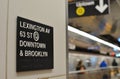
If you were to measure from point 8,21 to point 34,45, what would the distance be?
0.23 meters

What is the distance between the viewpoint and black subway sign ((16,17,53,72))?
114cm

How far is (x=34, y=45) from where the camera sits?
1.24 meters

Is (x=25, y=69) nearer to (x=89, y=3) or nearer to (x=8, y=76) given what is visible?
(x=8, y=76)

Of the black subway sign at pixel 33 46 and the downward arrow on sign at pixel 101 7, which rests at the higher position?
the downward arrow on sign at pixel 101 7

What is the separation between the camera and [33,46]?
1.23 metres

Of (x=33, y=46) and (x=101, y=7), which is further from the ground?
(x=101, y=7)

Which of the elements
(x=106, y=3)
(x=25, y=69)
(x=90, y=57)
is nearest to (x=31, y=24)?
(x=25, y=69)

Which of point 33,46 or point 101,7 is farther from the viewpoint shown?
point 101,7

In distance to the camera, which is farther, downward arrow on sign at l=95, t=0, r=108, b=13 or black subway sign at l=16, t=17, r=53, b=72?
downward arrow on sign at l=95, t=0, r=108, b=13

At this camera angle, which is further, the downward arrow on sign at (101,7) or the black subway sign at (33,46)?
the downward arrow on sign at (101,7)

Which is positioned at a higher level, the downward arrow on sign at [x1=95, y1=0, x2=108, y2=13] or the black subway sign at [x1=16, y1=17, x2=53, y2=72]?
the downward arrow on sign at [x1=95, y1=0, x2=108, y2=13]

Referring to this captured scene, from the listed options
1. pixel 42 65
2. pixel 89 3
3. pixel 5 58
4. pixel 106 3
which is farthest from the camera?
pixel 89 3

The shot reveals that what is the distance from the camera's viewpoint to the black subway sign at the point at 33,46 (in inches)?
45.1

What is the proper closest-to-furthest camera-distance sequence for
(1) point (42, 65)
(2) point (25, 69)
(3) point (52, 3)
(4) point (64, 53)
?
(2) point (25, 69)
(1) point (42, 65)
(3) point (52, 3)
(4) point (64, 53)
